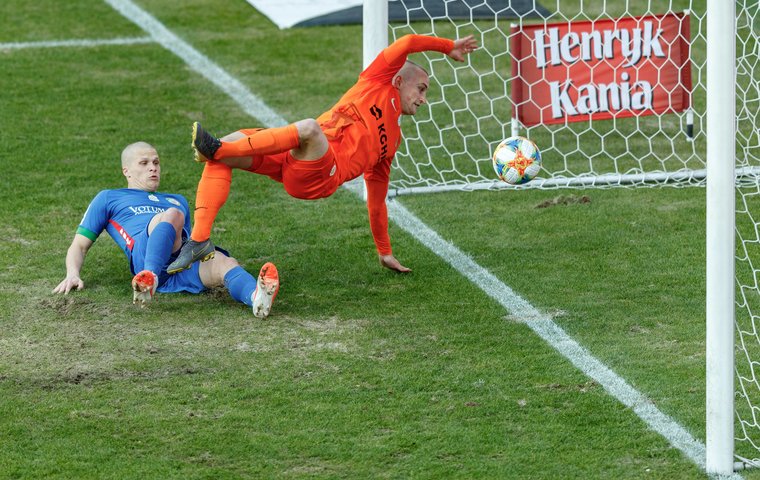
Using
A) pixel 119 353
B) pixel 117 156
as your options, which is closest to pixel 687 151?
pixel 117 156

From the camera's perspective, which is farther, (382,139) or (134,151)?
(134,151)

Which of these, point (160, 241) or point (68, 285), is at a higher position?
point (160, 241)

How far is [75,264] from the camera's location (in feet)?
21.2

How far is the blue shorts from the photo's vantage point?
21.0 ft

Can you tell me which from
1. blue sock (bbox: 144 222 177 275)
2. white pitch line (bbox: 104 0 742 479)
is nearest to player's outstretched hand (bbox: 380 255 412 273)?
white pitch line (bbox: 104 0 742 479)

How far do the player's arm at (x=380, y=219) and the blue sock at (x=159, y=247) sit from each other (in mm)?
1048

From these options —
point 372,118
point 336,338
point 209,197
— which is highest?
point 372,118

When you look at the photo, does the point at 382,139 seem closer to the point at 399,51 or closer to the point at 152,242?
the point at 399,51

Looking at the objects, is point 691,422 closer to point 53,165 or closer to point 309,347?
point 309,347

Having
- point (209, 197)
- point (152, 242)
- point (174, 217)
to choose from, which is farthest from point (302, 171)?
point (152, 242)

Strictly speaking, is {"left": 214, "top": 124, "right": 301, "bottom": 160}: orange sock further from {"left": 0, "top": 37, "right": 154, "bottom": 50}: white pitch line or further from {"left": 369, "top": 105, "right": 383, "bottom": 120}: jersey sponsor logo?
{"left": 0, "top": 37, "right": 154, "bottom": 50}: white pitch line

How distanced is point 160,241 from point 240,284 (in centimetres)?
44

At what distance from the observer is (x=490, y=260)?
6.88 meters

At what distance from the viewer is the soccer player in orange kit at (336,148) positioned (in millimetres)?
6027
